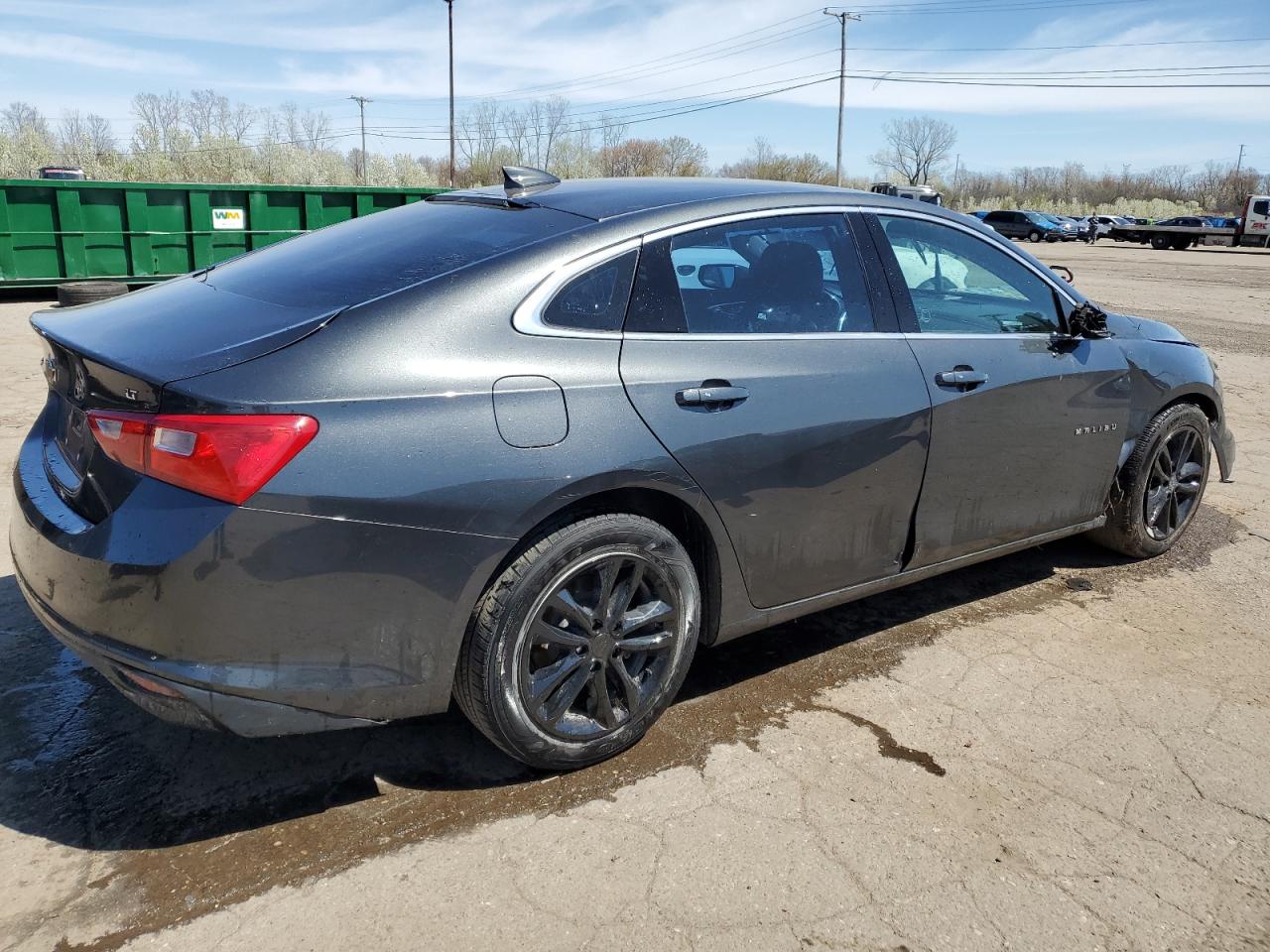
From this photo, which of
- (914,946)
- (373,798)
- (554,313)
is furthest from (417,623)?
(914,946)

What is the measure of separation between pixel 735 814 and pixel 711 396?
119cm

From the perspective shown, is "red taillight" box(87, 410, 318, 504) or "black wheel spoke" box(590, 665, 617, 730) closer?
"red taillight" box(87, 410, 318, 504)

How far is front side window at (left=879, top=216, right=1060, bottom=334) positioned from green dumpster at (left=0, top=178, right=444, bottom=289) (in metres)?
13.6

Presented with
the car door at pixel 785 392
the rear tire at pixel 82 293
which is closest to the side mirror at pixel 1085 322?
the car door at pixel 785 392

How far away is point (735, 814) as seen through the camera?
2.73 metres

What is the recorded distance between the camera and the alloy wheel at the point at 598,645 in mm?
2721

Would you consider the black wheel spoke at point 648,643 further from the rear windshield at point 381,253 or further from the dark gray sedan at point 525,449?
the rear windshield at point 381,253

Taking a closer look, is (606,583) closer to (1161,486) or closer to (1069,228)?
(1161,486)

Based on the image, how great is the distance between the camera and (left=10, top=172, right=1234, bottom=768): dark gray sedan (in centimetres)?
231

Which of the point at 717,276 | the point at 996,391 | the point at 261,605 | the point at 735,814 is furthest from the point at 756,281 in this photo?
the point at 261,605

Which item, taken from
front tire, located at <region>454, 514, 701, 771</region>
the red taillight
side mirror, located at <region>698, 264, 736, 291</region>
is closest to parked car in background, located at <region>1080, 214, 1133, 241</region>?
side mirror, located at <region>698, 264, 736, 291</region>

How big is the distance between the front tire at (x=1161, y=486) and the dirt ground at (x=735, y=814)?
766 millimetres

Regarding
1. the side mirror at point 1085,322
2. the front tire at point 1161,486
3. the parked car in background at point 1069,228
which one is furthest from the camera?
the parked car in background at point 1069,228

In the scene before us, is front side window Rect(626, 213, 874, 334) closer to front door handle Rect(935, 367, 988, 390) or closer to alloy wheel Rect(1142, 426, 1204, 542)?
front door handle Rect(935, 367, 988, 390)
